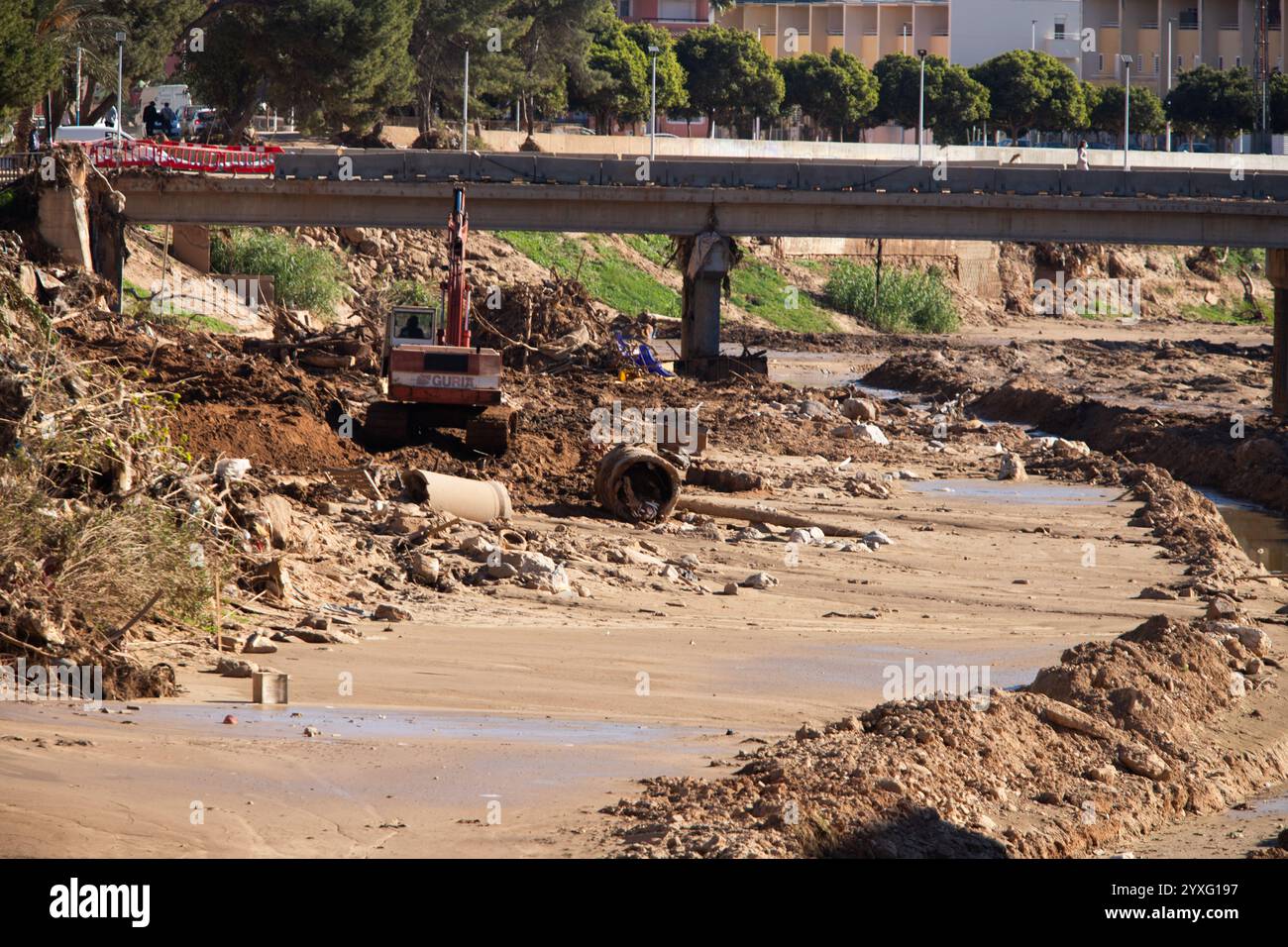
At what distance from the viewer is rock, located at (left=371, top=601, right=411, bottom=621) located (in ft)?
49.8

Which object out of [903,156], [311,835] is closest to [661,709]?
[311,835]

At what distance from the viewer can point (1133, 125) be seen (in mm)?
95188

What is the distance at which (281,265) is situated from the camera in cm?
4450

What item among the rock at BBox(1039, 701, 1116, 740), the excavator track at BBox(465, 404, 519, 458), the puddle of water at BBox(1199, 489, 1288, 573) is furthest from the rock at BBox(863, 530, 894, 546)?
the rock at BBox(1039, 701, 1116, 740)

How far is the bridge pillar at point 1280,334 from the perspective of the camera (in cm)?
4328

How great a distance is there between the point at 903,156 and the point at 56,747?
76.3 meters

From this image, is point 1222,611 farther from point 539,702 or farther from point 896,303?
point 896,303

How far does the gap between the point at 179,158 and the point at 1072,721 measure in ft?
107

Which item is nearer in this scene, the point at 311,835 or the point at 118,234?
the point at 311,835

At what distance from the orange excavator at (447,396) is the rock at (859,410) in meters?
11.8

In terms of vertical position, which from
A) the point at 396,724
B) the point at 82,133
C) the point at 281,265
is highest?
the point at 82,133

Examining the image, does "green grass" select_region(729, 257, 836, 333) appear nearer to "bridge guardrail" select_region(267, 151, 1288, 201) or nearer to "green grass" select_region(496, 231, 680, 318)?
"green grass" select_region(496, 231, 680, 318)

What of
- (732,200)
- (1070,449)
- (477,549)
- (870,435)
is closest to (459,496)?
(477,549)
